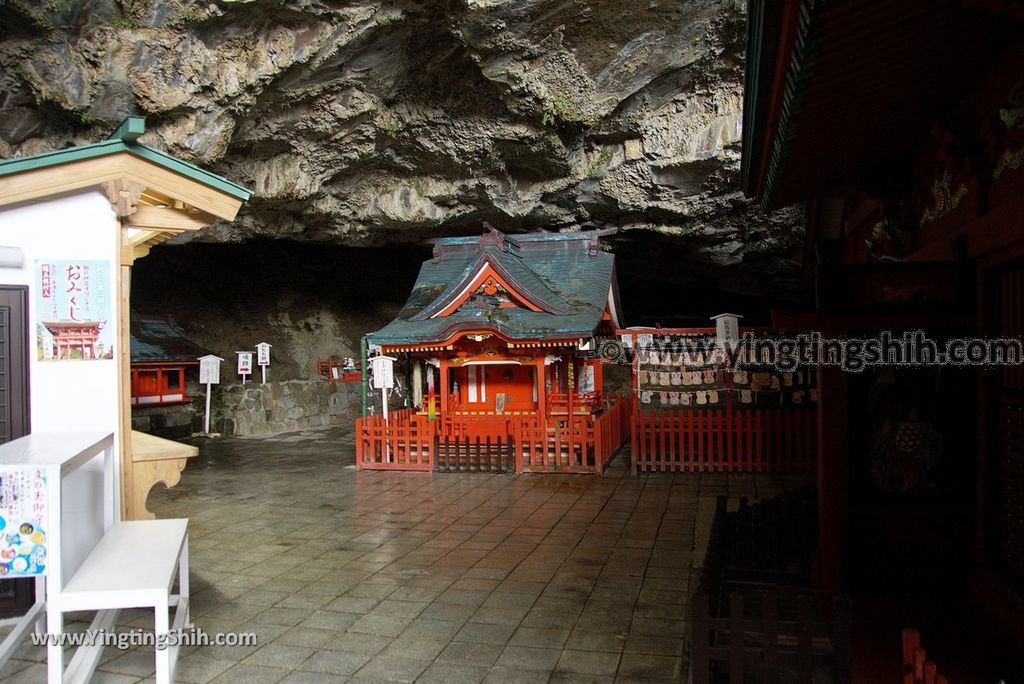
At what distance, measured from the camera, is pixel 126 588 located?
3615mm

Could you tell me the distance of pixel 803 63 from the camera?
3633 mm

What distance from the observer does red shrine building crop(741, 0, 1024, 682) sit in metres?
3.91

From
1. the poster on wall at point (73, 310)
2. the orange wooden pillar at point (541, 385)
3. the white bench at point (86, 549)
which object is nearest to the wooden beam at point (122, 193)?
the poster on wall at point (73, 310)

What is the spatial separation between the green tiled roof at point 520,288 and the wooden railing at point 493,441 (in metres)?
1.66

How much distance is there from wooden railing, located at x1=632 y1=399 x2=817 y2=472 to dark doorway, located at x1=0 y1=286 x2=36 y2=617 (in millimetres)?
9037

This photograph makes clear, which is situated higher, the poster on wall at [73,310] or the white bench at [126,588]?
the poster on wall at [73,310]

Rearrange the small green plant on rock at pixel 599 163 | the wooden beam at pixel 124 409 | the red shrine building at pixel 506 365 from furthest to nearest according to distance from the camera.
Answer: the small green plant on rock at pixel 599 163
the red shrine building at pixel 506 365
the wooden beam at pixel 124 409

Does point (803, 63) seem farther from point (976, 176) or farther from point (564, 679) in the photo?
point (564, 679)

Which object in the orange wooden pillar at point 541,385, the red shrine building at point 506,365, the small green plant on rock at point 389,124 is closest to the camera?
the red shrine building at point 506,365

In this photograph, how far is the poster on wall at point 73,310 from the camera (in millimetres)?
5137

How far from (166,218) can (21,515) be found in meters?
2.88

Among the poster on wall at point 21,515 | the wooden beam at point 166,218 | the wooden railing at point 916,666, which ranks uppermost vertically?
the wooden beam at point 166,218

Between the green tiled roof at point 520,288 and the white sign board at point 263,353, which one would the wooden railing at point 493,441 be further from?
the white sign board at point 263,353

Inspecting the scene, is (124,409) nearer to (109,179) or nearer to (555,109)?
(109,179)
